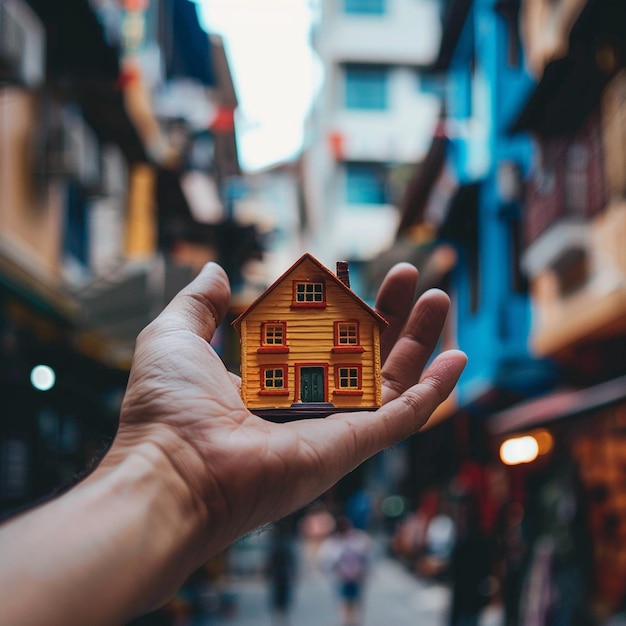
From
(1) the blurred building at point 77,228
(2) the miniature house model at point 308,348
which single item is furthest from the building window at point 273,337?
(1) the blurred building at point 77,228

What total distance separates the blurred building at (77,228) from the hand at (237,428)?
21 centimetres

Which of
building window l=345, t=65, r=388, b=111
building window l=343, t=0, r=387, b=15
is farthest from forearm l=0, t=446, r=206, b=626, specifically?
building window l=343, t=0, r=387, b=15

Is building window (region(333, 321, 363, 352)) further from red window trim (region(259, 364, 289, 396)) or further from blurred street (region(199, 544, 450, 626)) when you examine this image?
blurred street (region(199, 544, 450, 626))

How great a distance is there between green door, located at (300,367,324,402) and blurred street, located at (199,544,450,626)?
10837 mm

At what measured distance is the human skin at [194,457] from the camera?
1495mm

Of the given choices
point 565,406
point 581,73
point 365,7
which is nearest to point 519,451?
point 565,406

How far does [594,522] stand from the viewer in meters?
9.31

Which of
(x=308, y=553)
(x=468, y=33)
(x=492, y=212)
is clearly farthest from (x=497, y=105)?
(x=308, y=553)

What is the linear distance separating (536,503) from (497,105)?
21.7 ft

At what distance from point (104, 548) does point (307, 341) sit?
508mm

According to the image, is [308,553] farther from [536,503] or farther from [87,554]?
[87,554]

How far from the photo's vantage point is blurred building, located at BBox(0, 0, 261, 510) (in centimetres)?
761

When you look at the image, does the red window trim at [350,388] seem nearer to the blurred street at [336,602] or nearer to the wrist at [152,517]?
the wrist at [152,517]

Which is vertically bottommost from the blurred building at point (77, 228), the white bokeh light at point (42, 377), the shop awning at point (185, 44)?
the white bokeh light at point (42, 377)
